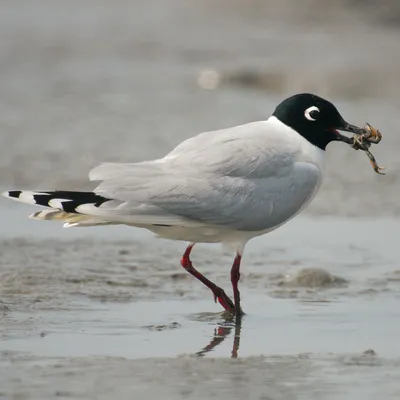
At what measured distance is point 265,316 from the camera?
24.8 feet

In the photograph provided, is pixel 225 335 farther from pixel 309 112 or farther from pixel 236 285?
pixel 309 112

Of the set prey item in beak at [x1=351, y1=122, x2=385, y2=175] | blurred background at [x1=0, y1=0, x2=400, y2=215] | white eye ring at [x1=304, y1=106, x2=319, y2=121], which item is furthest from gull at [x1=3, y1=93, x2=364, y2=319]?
blurred background at [x1=0, y1=0, x2=400, y2=215]

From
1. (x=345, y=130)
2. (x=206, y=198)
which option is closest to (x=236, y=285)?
(x=206, y=198)

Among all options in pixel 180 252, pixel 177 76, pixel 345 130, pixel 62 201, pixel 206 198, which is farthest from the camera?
pixel 177 76

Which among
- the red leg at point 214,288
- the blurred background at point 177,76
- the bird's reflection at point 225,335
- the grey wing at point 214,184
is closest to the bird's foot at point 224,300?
the red leg at point 214,288

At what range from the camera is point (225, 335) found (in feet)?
23.5

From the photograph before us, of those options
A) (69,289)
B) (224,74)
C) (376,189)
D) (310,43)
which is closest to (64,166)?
(376,189)

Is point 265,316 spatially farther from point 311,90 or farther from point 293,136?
point 311,90

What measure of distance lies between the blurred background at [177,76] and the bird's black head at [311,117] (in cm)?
228

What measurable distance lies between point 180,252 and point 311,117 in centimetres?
156

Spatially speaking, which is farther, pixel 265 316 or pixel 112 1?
pixel 112 1

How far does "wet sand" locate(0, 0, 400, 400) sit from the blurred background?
3 cm

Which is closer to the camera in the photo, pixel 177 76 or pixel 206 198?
pixel 206 198

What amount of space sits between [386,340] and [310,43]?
13.2m
